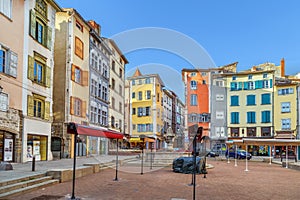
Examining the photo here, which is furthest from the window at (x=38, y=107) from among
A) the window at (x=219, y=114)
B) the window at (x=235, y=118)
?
the window at (x=235, y=118)

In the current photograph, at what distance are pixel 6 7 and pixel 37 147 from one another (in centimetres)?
919

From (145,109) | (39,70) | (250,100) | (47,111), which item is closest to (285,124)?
(250,100)

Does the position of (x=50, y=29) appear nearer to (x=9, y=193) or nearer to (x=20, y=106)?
(x=20, y=106)

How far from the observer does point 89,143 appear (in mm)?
30625

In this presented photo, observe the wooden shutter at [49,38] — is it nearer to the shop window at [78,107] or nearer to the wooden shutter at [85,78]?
the shop window at [78,107]

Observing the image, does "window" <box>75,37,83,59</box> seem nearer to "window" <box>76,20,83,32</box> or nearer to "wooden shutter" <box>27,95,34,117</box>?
"window" <box>76,20,83,32</box>

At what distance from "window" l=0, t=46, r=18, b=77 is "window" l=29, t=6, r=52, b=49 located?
2.72 meters

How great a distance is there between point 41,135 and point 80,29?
1123 centimetres

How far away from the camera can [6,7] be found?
17.8 m

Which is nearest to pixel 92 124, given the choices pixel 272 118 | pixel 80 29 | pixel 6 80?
pixel 80 29

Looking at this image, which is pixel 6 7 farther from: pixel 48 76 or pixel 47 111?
pixel 47 111

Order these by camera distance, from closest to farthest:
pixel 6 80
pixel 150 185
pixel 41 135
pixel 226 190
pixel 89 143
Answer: pixel 226 190
pixel 150 185
pixel 6 80
pixel 41 135
pixel 89 143

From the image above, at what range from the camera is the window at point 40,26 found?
20.7 meters

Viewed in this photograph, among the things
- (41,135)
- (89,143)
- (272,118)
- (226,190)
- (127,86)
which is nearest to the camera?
(226,190)
